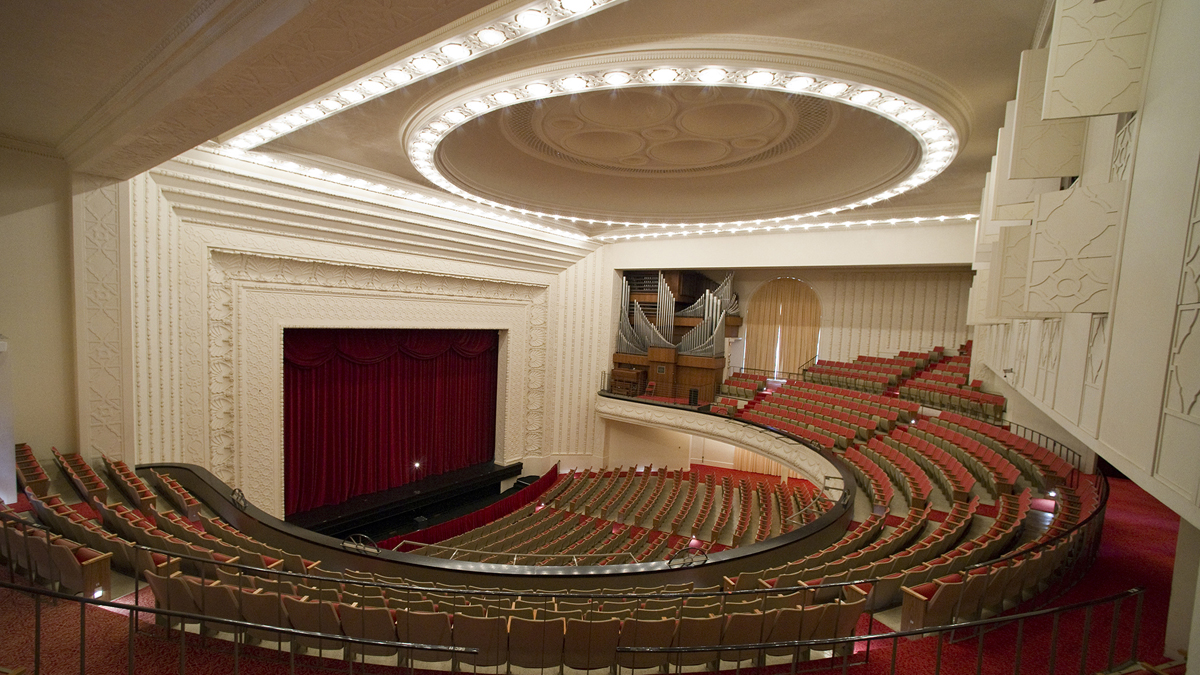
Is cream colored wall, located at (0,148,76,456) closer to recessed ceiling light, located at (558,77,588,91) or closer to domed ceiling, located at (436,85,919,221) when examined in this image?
domed ceiling, located at (436,85,919,221)

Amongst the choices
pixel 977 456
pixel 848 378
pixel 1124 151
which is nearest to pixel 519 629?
pixel 1124 151

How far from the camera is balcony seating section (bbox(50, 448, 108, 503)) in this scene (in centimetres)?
607

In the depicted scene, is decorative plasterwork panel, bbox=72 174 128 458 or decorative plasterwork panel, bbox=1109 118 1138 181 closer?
decorative plasterwork panel, bbox=1109 118 1138 181

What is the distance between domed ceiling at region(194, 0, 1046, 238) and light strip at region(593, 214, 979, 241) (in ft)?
1.96

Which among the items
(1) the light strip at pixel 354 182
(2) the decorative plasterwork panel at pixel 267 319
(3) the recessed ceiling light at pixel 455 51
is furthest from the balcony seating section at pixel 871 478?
(2) the decorative plasterwork panel at pixel 267 319

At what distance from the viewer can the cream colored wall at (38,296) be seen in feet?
21.2

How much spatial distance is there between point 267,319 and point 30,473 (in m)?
4.09

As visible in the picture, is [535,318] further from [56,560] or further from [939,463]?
[56,560]

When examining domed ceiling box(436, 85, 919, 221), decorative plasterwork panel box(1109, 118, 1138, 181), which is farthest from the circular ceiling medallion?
decorative plasterwork panel box(1109, 118, 1138, 181)

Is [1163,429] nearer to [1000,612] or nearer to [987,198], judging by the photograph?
[1000,612]

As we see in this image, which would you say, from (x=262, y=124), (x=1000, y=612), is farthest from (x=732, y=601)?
(x=262, y=124)

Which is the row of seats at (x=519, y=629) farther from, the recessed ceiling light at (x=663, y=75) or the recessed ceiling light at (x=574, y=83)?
the recessed ceiling light at (x=574, y=83)

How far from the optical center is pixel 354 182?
9523 millimetres

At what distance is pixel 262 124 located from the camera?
695 cm
